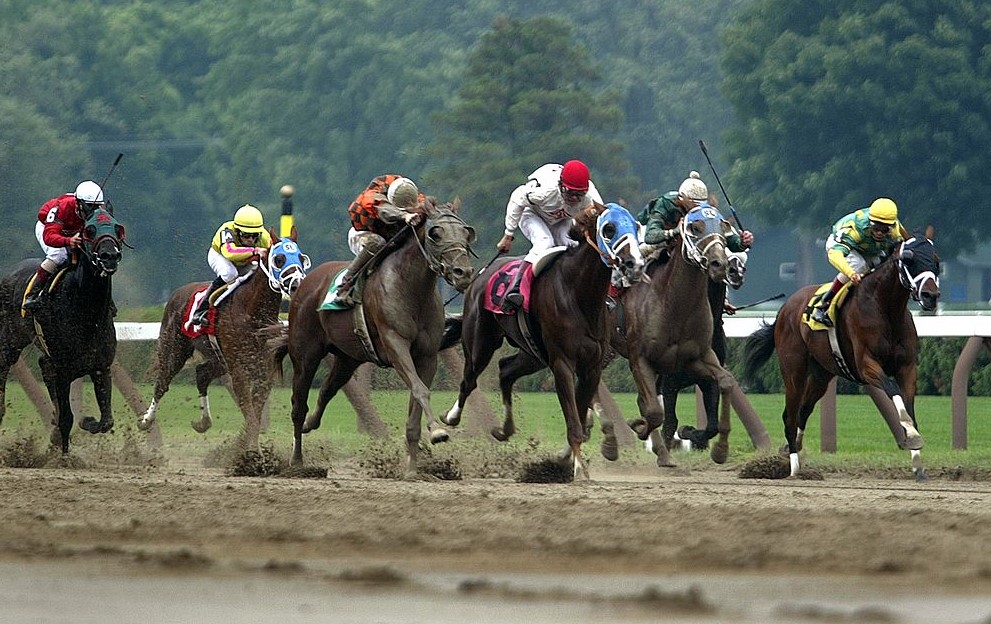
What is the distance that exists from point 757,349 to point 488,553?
7426 millimetres

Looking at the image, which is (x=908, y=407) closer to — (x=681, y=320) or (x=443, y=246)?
(x=681, y=320)

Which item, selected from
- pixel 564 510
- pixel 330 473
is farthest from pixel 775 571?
pixel 330 473

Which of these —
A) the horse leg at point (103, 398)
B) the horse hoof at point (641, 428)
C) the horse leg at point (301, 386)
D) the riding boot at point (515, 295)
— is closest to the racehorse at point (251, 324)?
the horse leg at point (301, 386)

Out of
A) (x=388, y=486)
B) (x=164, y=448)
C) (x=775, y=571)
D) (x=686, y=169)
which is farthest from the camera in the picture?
(x=686, y=169)

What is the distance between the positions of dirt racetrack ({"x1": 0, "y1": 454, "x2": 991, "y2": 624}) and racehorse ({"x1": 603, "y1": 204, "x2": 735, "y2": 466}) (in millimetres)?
1898

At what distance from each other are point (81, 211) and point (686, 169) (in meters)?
44.5

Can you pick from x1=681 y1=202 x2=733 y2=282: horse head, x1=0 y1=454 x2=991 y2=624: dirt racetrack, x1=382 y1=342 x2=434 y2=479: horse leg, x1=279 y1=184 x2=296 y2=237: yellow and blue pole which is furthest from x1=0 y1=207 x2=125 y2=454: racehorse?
x1=681 y1=202 x2=733 y2=282: horse head

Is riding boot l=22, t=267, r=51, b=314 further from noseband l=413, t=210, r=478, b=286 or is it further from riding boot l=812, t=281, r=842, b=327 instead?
riding boot l=812, t=281, r=842, b=327

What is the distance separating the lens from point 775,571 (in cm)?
699

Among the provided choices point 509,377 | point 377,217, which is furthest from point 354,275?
point 509,377

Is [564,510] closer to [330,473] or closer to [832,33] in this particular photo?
[330,473]

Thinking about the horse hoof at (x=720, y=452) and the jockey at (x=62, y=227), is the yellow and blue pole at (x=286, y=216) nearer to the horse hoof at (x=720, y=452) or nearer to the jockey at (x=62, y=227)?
the jockey at (x=62, y=227)

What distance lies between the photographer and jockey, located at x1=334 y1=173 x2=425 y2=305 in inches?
472

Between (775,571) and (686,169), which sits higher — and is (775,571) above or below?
below
